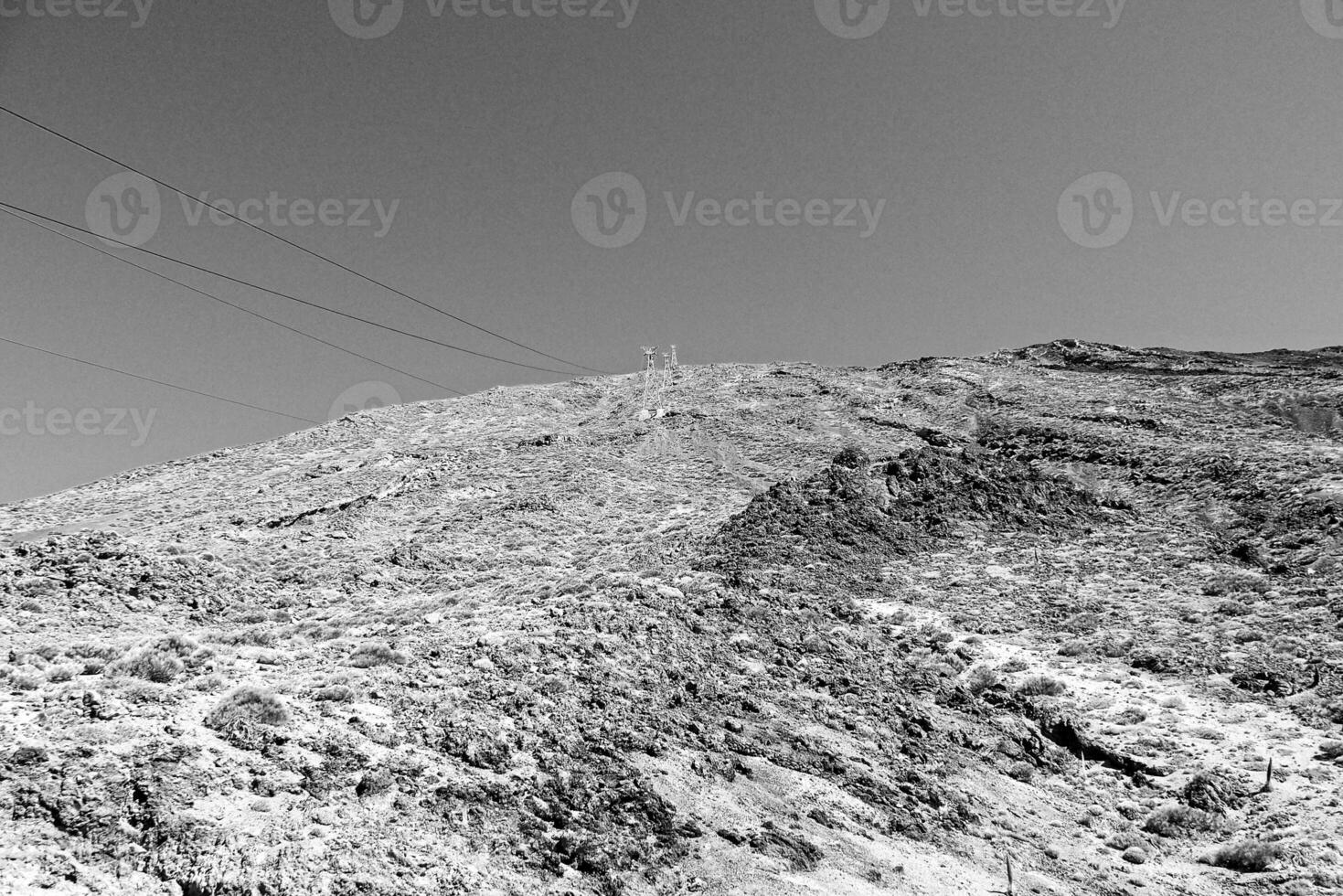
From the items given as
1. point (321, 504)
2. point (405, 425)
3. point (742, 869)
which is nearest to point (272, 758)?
point (742, 869)

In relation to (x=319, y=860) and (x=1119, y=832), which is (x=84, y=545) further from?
(x=1119, y=832)

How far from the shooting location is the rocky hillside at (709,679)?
236 inches

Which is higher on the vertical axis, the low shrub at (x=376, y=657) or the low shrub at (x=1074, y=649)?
the low shrub at (x=1074, y=649)

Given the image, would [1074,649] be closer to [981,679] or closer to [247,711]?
[981,679]

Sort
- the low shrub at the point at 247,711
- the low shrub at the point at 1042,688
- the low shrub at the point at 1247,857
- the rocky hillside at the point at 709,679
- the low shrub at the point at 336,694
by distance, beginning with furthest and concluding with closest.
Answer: the low shrub at the point at 1042,688
the low shrub at the point at 336,694
the low shrub at the point at 1247,857
the low shrub at the point at 247,711
the rocky hillside at the point at 709,679

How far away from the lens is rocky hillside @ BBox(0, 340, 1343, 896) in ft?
19.7

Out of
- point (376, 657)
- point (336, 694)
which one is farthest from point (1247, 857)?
point (376, 657)

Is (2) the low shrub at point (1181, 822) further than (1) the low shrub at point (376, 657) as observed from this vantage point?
No

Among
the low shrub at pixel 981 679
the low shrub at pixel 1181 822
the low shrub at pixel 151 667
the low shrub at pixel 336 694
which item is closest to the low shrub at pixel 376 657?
the low shrub at pixel 336 694

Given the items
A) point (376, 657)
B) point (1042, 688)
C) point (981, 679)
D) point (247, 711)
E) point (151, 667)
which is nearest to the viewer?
point (247, 711)

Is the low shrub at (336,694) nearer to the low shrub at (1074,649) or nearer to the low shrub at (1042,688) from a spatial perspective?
the low shrub at (1042,688)

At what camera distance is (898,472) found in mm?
20078

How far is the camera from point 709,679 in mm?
10188

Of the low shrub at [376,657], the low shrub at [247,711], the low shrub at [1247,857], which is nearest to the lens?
the low shrub at [247,711]
